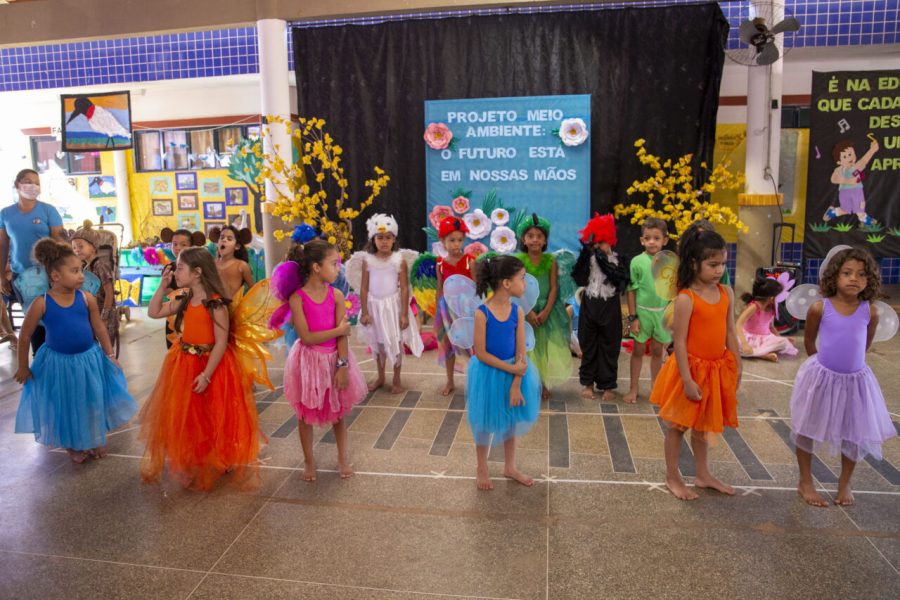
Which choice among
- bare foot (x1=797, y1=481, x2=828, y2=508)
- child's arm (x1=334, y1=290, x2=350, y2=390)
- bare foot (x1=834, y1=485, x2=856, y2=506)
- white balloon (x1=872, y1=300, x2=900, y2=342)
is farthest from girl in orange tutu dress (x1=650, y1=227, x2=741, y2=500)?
child's arm (x1=334, y1=290, x2=350, y2=390)

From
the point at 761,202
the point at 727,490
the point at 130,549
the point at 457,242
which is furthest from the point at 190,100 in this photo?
the point at 727,490

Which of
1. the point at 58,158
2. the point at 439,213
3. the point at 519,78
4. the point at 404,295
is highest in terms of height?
the point at 519,78

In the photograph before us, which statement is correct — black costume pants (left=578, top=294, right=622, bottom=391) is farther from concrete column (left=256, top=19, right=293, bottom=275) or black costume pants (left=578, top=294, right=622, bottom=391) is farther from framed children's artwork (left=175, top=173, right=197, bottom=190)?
framed children's artwork (left=175, top=173, right=197, bottom=190)

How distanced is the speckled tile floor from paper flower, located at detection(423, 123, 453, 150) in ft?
13.3

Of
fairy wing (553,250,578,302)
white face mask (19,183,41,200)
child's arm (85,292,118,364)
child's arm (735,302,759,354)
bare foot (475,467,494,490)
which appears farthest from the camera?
child's arm (735,302,759,354)

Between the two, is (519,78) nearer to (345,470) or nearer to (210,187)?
(345,470)

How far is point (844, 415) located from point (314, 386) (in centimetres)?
247

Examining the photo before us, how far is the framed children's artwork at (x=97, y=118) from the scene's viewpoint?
8.32m

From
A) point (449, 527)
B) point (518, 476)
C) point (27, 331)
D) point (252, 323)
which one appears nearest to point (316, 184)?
point (252, 323)

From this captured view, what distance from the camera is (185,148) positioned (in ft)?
35.1

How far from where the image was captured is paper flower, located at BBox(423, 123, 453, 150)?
7355mm

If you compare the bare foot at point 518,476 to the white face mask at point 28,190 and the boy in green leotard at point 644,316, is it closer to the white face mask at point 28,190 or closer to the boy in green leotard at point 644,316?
the boy in green leotard at point 644,316

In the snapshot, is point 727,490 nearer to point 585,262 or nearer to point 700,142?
point 585,262

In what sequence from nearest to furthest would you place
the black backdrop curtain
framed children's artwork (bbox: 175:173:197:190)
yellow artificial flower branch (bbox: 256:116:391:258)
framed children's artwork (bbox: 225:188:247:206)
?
the black backdrop curtain, yellow artificial flower branch (bbox: 256:116:391:258), framed children's artwork (bbox: 225:188:247:206), framed children's artwork (bbox: 175:173:197:190)
